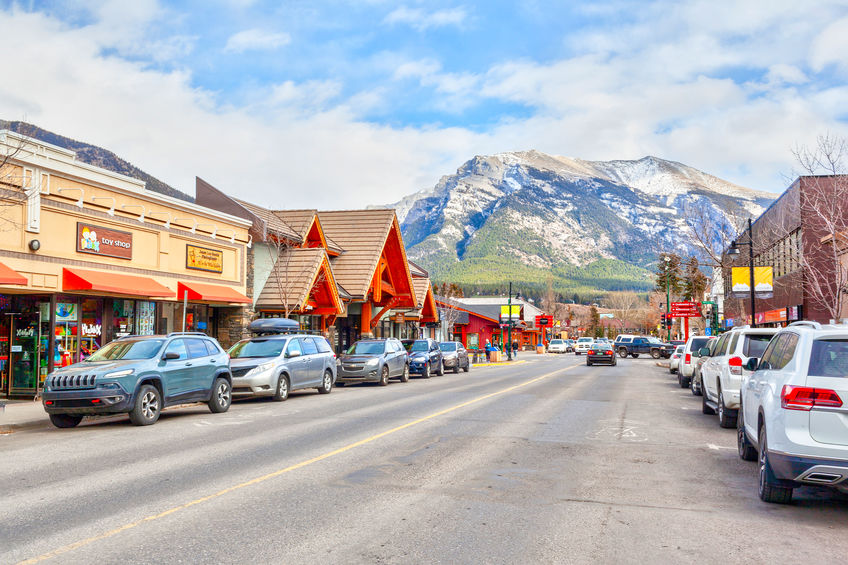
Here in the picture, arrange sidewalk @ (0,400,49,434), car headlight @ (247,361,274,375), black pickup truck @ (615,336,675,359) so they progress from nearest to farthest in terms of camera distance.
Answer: sidewalk @ (0,400,49,434)
car headlight @ (247,361,274,375)
black pickup truck @ (615,336,675,359)

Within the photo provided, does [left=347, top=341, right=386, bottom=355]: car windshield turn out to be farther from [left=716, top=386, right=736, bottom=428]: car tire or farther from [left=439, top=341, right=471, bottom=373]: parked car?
[left=716, top=386, right=736, bottom=428]: car tire

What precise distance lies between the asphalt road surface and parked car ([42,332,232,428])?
1.65 ft

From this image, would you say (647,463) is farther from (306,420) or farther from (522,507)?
(306,420)

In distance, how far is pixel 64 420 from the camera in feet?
45.3

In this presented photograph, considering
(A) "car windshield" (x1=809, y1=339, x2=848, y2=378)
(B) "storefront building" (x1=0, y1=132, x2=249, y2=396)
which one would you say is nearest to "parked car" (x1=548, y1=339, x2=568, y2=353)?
(B) "storefront building" (x1=0, y1=132, x2=249, y2=396)

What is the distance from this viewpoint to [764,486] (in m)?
7.47

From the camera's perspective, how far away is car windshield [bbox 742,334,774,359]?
45.3 feet

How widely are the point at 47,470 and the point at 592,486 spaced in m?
6.74

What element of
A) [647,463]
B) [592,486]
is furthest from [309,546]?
[647,463]

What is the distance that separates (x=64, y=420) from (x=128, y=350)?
1715 millimetres

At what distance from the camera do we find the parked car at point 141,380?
13.1m

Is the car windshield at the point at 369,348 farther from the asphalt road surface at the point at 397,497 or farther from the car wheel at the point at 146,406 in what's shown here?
the car wheel at the point at 146,406

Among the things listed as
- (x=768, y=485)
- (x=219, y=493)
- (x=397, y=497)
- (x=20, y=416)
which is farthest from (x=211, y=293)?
(x=768, y=485)

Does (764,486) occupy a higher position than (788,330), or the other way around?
(788,330)
